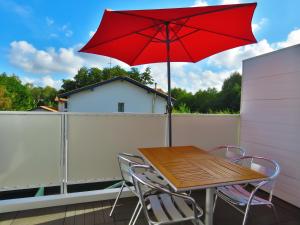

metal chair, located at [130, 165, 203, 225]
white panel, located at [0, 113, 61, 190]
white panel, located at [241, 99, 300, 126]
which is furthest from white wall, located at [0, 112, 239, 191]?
metal chair, located at [130, 165, 203, 225]

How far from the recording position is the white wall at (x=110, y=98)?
14.8m

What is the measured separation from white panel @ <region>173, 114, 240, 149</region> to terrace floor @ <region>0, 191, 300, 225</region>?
3.07 feet

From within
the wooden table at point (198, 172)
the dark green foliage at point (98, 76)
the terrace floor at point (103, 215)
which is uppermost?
the dark green foliage at point (98, 76)

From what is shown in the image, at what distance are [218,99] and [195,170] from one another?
13691mm

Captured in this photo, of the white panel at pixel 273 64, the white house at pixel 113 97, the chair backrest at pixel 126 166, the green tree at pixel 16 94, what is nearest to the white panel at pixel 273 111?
the white panel at pixel 273 64

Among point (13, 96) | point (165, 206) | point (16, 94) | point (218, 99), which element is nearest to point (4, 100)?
point (13, 96)

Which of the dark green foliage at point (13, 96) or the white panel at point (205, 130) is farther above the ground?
the dark green foliage at point (13, 96)

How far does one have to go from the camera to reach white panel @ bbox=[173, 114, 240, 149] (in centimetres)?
310

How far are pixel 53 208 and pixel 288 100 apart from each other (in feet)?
10.2

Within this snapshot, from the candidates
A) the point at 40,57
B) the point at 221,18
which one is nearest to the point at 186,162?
the point at 221,18

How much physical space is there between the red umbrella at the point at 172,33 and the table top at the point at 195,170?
799mm

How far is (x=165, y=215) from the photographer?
156 centimetres

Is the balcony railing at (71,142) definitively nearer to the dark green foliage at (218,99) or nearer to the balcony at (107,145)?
the balcony at (107,145)

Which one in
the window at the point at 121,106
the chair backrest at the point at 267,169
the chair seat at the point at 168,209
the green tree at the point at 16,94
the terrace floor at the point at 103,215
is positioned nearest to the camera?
the chair seat at the point at 168,209
